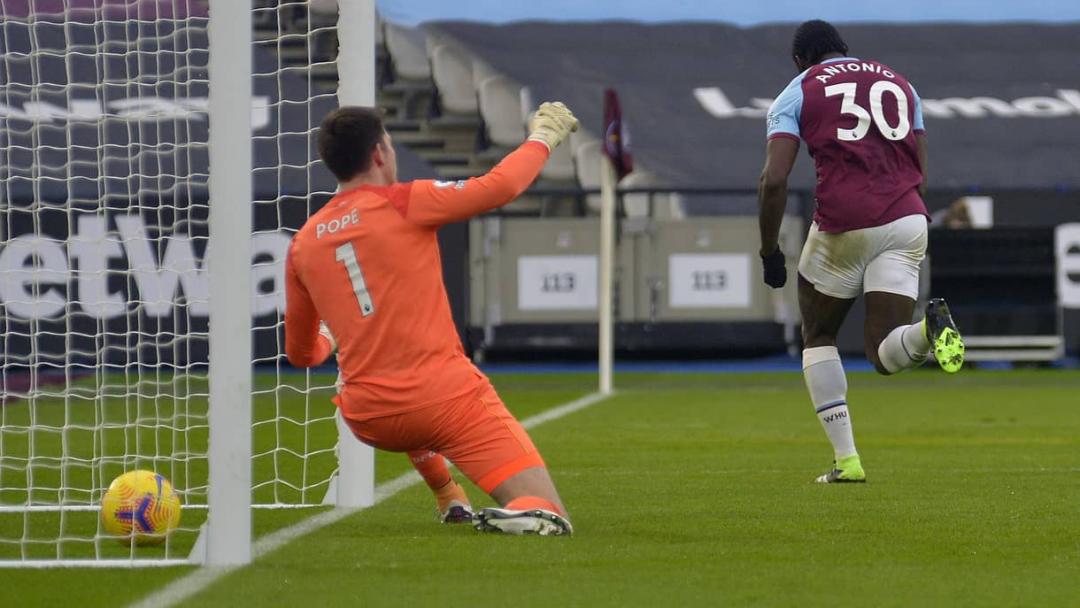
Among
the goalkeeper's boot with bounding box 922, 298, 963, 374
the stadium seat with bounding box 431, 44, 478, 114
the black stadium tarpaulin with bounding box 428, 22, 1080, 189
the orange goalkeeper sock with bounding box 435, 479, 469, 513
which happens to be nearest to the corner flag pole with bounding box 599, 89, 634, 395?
the black stadium tarpaulin with bounding box 428, 22, 1080, 189

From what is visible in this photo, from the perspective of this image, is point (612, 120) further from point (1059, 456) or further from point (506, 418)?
point (506, 418)

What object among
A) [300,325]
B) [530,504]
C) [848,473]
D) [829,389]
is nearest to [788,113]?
[829,389]

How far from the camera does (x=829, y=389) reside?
7375mm

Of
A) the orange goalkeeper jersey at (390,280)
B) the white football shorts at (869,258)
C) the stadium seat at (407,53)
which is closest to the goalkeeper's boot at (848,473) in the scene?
the white football shorts at (869,258)

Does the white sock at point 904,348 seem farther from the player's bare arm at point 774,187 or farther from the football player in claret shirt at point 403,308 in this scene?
the football player in claret shirt at point 403,308

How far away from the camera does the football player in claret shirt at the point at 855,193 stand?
7.09 meters

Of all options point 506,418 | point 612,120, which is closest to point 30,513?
point 506,418

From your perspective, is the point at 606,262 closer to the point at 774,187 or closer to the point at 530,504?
the point at 774,187

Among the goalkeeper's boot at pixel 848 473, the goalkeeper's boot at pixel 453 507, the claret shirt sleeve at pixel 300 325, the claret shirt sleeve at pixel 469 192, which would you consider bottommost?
the goalkeeper's boot at pixel 848 473

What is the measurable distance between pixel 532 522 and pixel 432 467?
1.98ft

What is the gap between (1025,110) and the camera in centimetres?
2242

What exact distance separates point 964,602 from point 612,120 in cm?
1011

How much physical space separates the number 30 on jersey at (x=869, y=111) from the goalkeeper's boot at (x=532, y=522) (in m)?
2.44

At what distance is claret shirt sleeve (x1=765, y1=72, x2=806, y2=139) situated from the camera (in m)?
7.08
